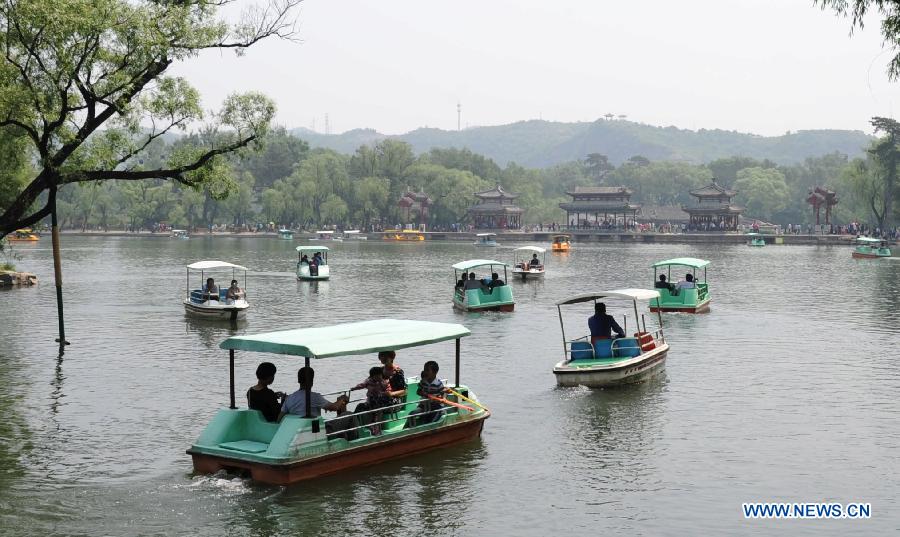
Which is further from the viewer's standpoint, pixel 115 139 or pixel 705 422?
pixel 115 139

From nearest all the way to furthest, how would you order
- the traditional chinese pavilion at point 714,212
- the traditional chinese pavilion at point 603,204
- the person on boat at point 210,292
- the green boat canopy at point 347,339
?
the green boat canopy at point 347,339
the person on boat at point 210,292
the traditional chinese pavilion at point 714,212
the traditional chinese pavilion at point 603,204

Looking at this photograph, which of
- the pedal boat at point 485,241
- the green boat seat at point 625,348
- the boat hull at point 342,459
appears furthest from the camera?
the pedal boat at point 485,241

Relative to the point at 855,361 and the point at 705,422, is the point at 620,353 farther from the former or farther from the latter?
the point at 855,361

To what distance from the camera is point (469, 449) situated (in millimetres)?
18625

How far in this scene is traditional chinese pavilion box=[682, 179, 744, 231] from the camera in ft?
486

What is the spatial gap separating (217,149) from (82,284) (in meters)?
36.0

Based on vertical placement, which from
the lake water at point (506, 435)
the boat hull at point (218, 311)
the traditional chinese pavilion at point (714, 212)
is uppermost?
the traditional chinese pavilion at point (714, 212)

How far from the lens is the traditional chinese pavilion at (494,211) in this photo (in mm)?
158875

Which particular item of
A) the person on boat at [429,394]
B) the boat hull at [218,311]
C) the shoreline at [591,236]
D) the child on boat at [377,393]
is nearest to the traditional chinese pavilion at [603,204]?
the shoreline at [591,236]

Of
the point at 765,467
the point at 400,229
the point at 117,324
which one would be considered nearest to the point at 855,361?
the point at 765,467

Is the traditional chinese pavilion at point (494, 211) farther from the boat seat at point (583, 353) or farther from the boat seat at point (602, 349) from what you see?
the boat seat at point (602, 349)

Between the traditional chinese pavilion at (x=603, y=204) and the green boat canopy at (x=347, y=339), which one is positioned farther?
the traditional chinese pavilion at (x=603, y=204)

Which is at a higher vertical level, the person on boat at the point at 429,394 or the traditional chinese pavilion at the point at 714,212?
the traditional chinese pavilion at the point at 714,212

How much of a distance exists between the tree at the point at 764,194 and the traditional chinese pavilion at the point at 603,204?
4154cm
